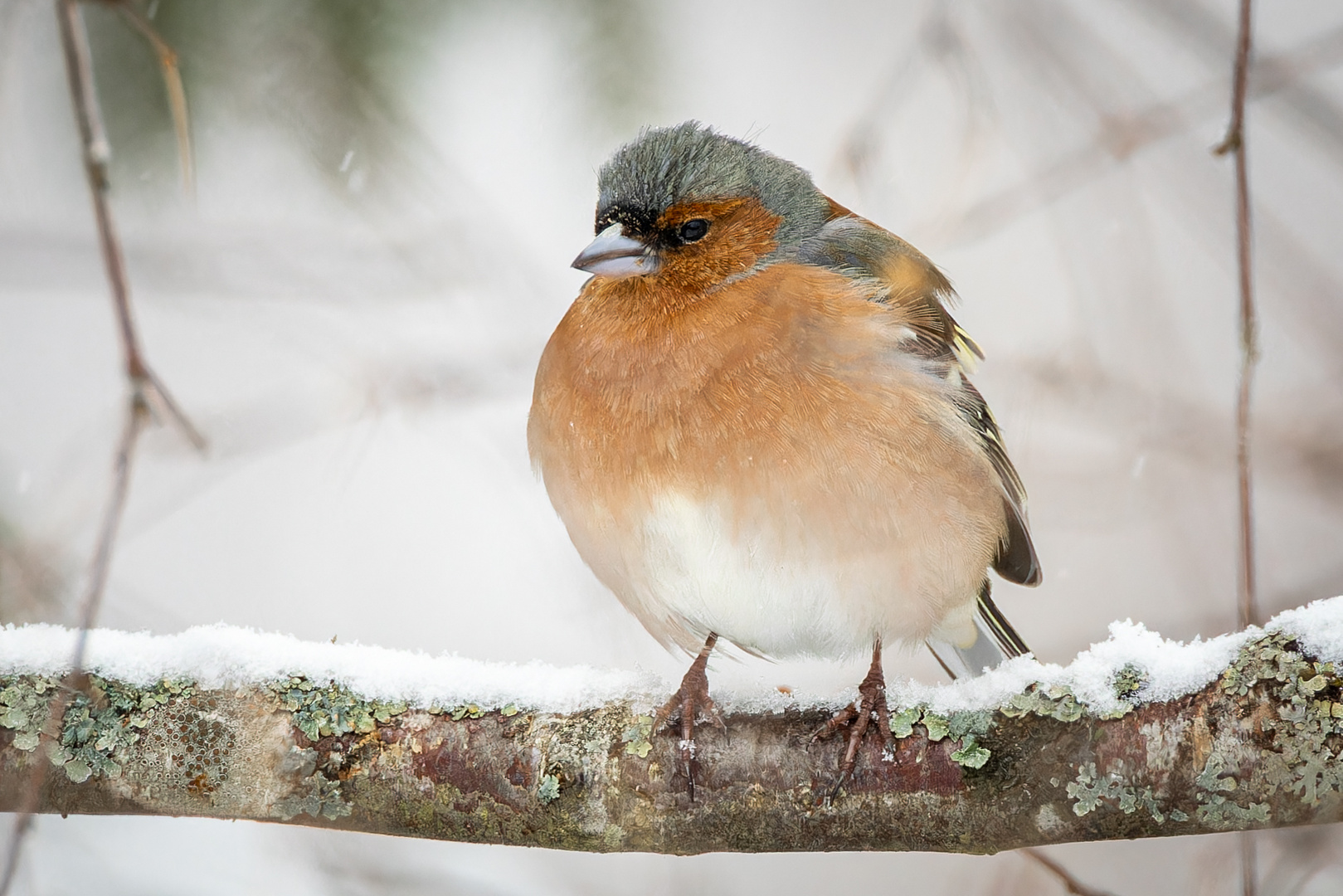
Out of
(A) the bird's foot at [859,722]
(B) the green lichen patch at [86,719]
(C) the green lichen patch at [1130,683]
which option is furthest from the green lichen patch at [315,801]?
(C) the green lichen patch at [1130,683]

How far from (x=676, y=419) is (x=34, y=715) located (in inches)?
56.9

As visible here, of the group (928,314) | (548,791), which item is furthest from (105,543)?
(928,314)

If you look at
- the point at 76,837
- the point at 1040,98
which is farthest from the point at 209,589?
the point at 1040,98

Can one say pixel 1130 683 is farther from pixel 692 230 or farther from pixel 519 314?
pixel 519 314

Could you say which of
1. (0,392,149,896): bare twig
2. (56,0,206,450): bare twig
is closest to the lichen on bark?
(0,392,149,896): bare twig

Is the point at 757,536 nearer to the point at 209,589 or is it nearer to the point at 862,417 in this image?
the point at 862,417

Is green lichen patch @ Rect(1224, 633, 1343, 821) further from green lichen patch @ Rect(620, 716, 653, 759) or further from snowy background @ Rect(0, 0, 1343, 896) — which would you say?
green lichen patch @ Rect(620, 716, 653, 759)

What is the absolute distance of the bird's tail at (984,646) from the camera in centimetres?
290

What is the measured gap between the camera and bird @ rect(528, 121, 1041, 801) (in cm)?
238

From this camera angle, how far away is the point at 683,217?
2.68 m

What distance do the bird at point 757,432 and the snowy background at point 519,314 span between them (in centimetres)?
21

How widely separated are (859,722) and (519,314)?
1.99 meters

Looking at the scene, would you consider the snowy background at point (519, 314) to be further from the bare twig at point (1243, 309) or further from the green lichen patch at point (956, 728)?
the bare twig at point (1243, 309)

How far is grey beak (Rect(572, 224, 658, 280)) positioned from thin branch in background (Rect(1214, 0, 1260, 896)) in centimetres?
133
